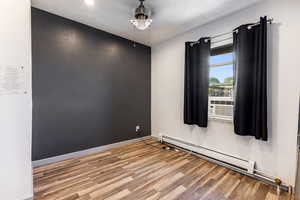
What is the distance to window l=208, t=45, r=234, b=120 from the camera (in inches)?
92.5

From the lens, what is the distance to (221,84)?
2.46 m

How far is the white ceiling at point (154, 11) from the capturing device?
2025 mm

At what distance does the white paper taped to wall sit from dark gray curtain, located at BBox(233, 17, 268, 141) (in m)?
2.75

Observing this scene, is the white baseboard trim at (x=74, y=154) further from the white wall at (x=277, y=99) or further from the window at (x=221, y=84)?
the window at (x=221, y=84)

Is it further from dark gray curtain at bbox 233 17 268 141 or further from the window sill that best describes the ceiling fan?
the window sill

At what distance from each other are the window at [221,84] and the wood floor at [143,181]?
0.95m

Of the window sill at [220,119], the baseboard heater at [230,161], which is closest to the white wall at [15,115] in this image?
the baseboard heater at [230,161]

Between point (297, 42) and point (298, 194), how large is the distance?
1756 millimetres

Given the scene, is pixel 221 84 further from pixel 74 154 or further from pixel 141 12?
pixel 74 154

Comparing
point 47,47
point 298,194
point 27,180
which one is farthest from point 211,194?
point 47,47

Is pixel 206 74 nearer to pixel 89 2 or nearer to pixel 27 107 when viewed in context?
pixel 89 2

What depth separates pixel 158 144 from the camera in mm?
3379

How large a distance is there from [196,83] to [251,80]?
0.89 meters

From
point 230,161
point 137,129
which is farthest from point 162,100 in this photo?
point 230,161
